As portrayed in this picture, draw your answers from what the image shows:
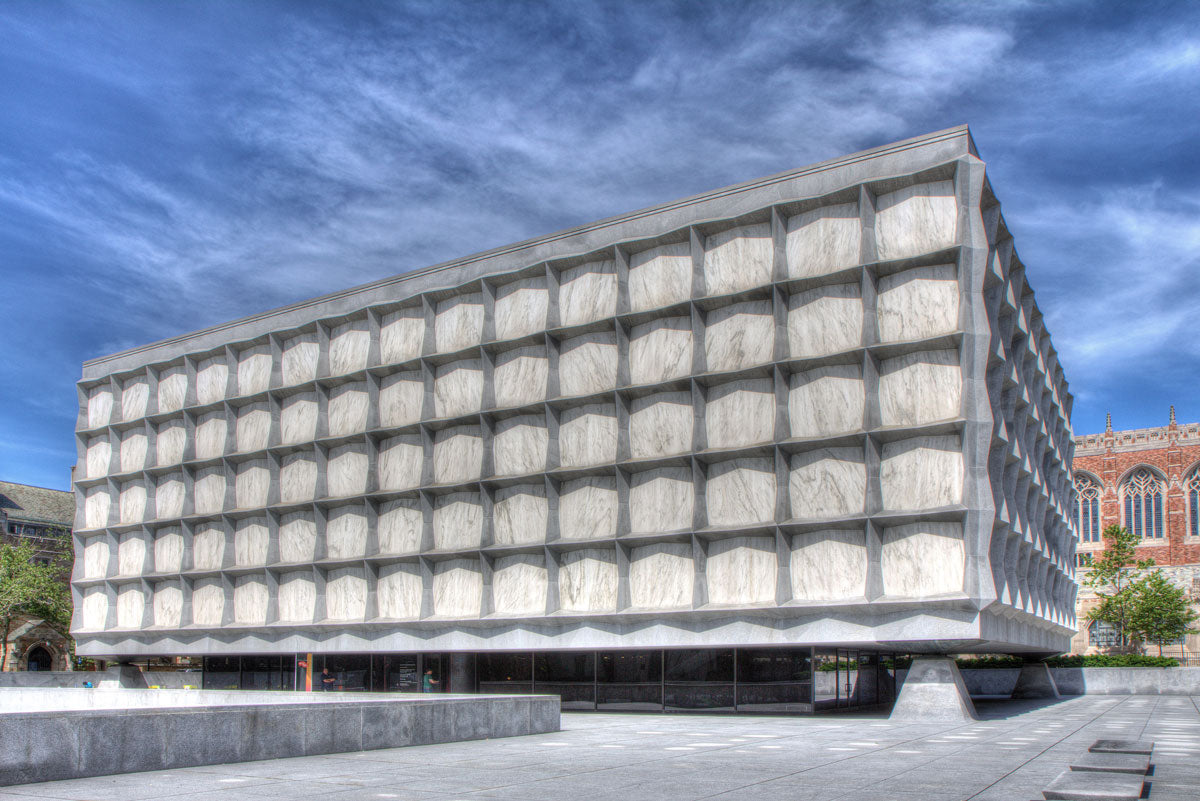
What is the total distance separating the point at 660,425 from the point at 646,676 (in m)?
9.67

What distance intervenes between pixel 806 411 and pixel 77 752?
23582 millimetres

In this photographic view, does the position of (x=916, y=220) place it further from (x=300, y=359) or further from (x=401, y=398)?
(x=300, y=359)

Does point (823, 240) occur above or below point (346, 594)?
above

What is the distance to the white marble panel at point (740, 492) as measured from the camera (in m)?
32.9

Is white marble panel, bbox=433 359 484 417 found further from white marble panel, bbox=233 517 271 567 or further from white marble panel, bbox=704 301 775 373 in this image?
white marble panel, bbox=233 517 271 567

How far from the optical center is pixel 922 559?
2983cm

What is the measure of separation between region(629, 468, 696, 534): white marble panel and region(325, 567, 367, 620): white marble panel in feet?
44.0

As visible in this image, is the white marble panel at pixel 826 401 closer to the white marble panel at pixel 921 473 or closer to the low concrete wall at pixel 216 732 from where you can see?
the white marble panel at pixel 921 473

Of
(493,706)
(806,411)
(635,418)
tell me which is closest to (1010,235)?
(806,411)

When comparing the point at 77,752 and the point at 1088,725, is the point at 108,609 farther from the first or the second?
the point at 1088,725

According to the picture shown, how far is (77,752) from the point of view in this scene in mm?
13883

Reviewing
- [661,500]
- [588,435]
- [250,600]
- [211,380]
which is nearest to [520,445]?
[588,435]

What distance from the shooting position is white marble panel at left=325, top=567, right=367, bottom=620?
42281mm

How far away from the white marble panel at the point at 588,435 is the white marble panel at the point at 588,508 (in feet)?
2.46
